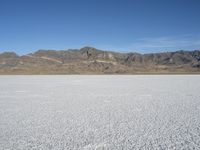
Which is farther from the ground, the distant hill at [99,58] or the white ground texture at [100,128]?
the distant hill at [99,58]

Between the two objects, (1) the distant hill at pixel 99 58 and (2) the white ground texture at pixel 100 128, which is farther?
(1) the distant hill at pixel 99 58

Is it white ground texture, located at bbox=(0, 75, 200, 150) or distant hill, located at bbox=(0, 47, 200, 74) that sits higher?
distant hill, located at bbox=(0, 47, 200, 74)

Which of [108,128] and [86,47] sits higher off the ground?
[86,47]

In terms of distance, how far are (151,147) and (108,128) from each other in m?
1.59

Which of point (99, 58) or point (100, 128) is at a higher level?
point (99, 58)

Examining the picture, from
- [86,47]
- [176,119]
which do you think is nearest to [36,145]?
[176,119]

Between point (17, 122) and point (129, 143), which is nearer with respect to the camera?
point (129, 143)

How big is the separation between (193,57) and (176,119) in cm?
14677

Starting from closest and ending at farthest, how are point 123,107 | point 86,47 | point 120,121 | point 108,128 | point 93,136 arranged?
1. point 93,136
2. point 108,128
3. point 120,121
4. point 123,107
5. point 86,47

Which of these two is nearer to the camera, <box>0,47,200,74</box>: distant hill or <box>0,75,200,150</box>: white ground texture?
<box>0,75,200,150</box>: white ground texture

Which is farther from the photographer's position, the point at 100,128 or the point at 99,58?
the point at 99,58

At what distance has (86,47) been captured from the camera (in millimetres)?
140000

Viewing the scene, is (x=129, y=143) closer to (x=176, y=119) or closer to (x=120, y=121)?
(x=120, y=121)

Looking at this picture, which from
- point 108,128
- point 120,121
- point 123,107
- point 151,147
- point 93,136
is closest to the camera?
point 151,147
